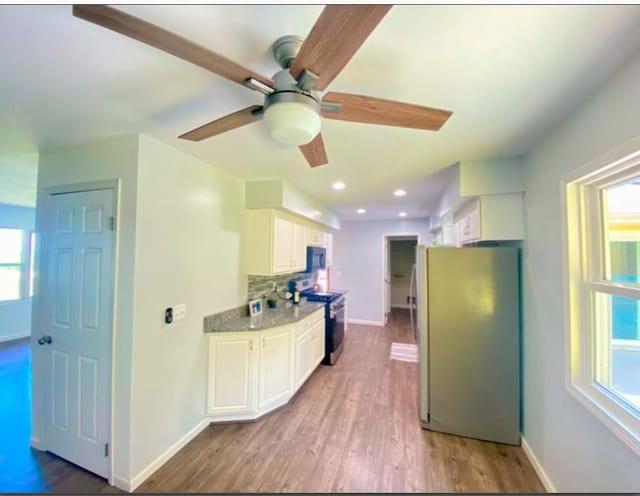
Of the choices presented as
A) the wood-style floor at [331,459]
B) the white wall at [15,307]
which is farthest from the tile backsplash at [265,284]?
the white wall at [15,307]

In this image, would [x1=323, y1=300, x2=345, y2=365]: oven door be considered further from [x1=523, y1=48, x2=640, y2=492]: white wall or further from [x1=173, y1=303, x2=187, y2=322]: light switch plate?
[x1=523, y1=48, x2=640, y2=492]: white wall

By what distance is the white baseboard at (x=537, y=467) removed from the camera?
1.84m

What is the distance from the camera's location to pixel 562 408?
1.77 m

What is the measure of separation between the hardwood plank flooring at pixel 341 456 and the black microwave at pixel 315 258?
185 cm

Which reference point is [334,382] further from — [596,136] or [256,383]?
[596,136]

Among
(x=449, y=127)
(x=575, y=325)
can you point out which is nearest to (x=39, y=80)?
(x=449, y=127)

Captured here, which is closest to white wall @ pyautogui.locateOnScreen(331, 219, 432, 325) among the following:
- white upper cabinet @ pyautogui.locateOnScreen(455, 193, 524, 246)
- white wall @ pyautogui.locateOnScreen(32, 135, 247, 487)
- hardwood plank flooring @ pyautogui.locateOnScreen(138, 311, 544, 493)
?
hardwood plank flooring @ pyautogui.locateOnScreen(138, 311, 544, 493)

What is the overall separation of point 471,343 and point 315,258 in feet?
8.43

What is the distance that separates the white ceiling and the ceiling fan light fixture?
0.23m

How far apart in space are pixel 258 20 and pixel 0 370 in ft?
18.0

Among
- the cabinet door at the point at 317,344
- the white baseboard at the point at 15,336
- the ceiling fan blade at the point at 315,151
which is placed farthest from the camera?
the white baseboard at the point at 15,336

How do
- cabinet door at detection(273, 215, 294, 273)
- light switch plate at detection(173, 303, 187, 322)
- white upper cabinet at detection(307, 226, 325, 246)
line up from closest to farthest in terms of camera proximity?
light switch plate at detection(173, 303, 187, 322) → cabinet door at detection(273, 215, 294, 273) → white upper cabinet at detection(307, 226, 325, 246)

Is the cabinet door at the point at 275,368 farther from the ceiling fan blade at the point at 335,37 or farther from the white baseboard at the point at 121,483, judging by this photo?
the ceiling fan blade at the point at 335,37

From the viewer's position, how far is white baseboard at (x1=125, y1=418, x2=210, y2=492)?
73.7 inches
